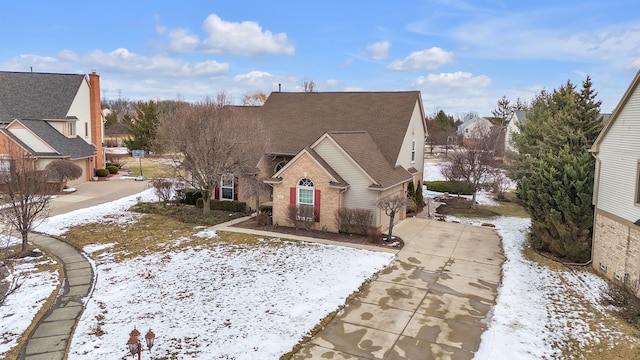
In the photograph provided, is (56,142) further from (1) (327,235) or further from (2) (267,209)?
(1) (327,235)

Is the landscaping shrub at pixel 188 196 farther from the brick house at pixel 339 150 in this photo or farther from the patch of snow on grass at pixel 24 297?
the patch of snow on grass at pixel 24 297

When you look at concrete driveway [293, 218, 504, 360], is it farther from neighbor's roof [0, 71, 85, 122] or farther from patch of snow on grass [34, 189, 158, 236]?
neighbor's roof [0, 71, 85, 122]

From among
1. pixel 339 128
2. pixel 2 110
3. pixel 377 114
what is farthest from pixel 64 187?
pixel 377 114

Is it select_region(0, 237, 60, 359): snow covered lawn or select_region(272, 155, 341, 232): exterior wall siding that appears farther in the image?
select_region(272, 155, 341, 232): exterior wall siding

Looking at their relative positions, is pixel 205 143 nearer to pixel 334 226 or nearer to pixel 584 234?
pixel 334 226

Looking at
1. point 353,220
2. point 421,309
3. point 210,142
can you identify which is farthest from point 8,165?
point 421,309

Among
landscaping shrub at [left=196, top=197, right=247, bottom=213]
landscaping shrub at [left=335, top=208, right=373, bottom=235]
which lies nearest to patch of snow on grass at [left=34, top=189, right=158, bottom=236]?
landscaping shrub at [left=196, top=197, right=247, bottom=213]
